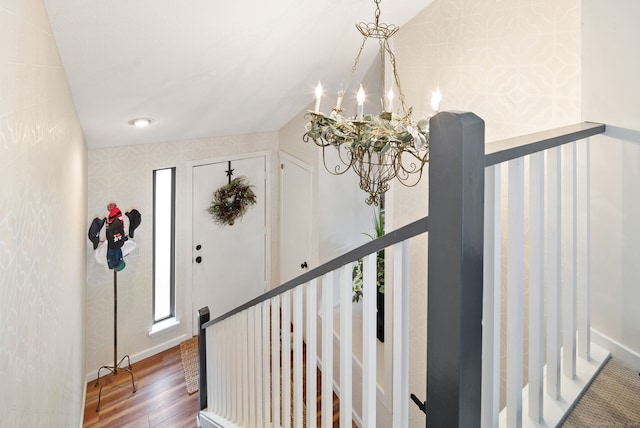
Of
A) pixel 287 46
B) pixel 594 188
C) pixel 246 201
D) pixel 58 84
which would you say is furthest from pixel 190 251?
pixel 594 188

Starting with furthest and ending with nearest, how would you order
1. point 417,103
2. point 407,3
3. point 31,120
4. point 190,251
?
1. point 190,251
2. point 417,103
3. point 407,3
4. point 31,120

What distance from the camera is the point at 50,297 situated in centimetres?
160

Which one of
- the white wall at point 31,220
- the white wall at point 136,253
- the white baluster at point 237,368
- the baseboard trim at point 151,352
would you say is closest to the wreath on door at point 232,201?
the white wall at point 136,253

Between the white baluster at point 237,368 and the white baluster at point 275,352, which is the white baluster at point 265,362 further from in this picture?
the white baluster at point 237,368

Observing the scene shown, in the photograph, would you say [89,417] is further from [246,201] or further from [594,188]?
[594,188]

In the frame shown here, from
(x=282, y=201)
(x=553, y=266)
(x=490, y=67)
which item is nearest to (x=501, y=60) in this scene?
(x=490, y=67)

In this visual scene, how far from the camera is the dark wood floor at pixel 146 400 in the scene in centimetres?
347

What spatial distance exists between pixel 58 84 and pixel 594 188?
212 centimetres

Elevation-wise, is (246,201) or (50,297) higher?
(246,201)

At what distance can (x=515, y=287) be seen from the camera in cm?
93

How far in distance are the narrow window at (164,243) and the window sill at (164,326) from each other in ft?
0.16

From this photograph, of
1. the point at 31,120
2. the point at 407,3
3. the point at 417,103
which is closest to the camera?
the point at 31,120

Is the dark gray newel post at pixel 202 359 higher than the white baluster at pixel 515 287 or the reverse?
the reverse

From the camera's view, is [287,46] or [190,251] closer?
[287,46]
